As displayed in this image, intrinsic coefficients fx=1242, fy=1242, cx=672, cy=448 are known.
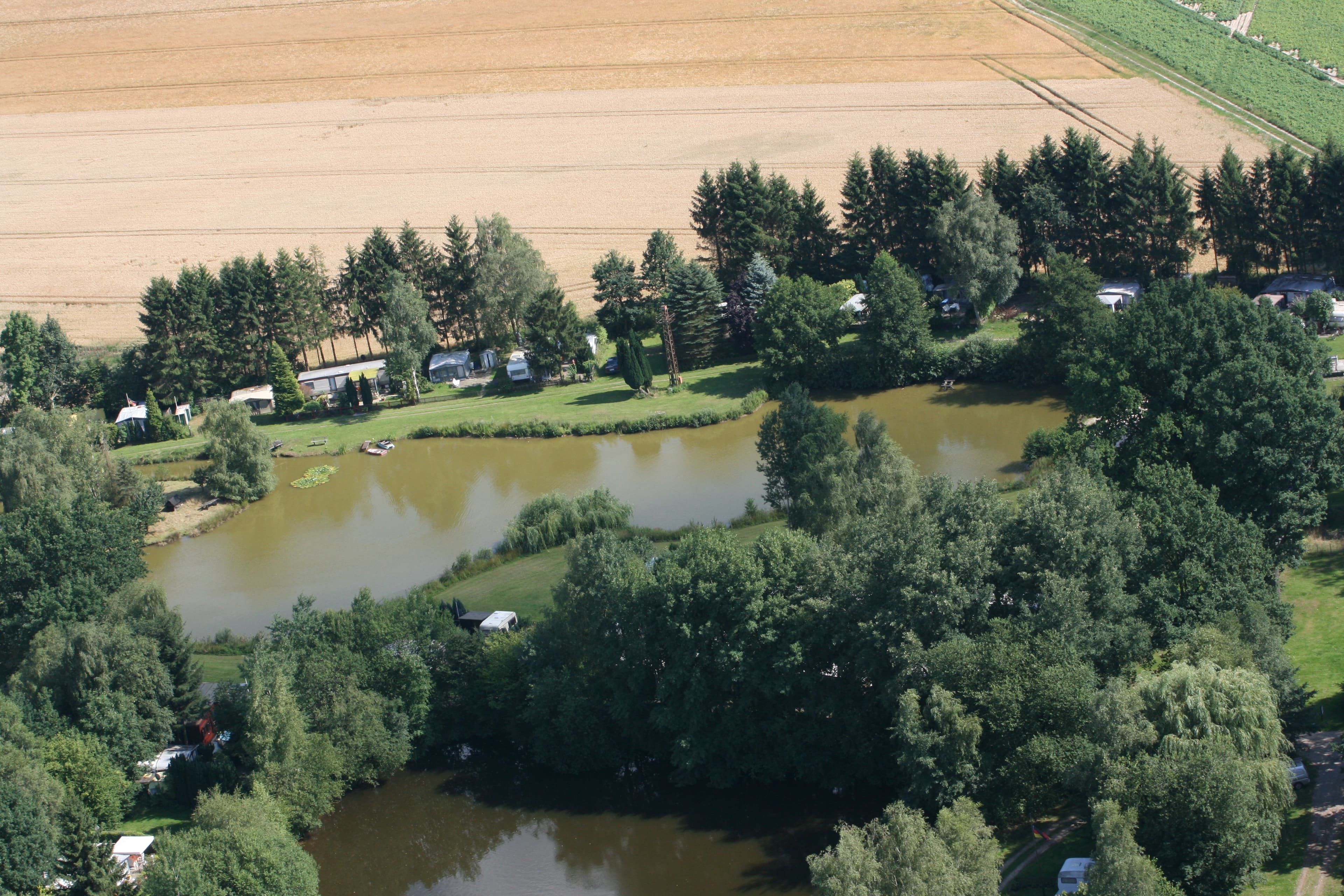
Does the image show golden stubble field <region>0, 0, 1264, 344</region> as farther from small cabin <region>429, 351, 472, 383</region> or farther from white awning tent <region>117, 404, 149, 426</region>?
white awning tent <region>117, 404, 149, 426</region>

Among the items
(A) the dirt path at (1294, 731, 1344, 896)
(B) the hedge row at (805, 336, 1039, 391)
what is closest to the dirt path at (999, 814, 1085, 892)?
(A) the dirt path at (1294, 731, 1344, 896)

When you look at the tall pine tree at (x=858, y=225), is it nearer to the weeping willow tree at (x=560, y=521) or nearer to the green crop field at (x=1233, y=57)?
the weeping willow tree at (x=560, y=521)

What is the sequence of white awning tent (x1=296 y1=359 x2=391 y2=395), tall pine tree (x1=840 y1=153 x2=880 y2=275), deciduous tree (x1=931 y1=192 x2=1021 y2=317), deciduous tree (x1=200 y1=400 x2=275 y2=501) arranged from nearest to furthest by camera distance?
deciduous tree (x1=200 y1=400 x2=275 y2=501) < deciduous tree (x1=931 y1=192 x2=1021 y2=317) < tall pine tree (x1=840 y1=153 x2=880 y2=275) < white awning tent (x1=296 y1=359 x2=391 y2=395)

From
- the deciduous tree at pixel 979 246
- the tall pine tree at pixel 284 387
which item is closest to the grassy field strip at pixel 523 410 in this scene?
the tall pine tree at pixel 284 387

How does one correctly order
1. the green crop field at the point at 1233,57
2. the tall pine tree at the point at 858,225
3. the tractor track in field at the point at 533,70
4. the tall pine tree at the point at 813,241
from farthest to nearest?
the tractor track in field at the point at 533,70 → the green crop field at the point at 1233,57 → the tall pine tree at the point at 813,241 → the tall pine tree at the point at 858,225

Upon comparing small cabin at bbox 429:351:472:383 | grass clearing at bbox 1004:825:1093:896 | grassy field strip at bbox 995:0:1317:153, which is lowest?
grass clearing at bbox 1004:825:1093:896
